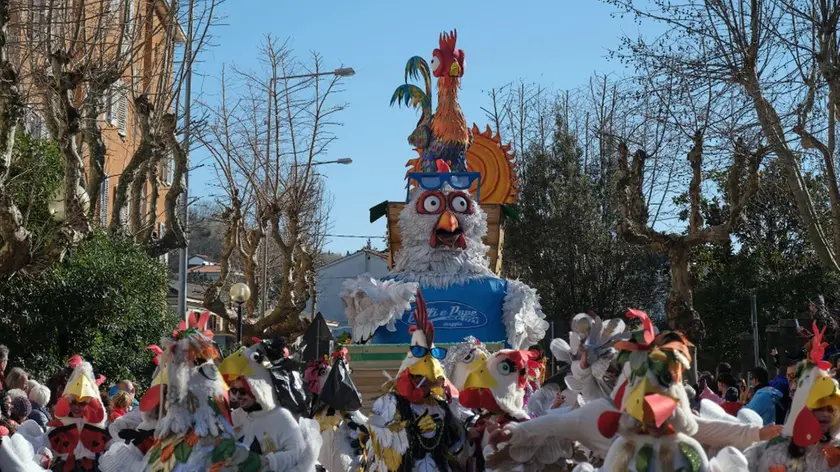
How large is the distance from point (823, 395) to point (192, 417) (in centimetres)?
343

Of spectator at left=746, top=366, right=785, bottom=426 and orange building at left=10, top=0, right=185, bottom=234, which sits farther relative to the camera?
orange building at left=10, top=0, right=185, bottom=234

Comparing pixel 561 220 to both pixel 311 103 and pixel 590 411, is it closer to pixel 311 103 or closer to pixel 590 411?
pixel 311 103

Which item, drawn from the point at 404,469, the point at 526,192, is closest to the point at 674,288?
the point at 404,469

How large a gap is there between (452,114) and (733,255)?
1637 centimetres

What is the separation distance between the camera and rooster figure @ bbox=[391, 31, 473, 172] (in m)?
16.7

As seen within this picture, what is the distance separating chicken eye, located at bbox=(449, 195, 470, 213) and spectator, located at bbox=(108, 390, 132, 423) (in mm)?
5749

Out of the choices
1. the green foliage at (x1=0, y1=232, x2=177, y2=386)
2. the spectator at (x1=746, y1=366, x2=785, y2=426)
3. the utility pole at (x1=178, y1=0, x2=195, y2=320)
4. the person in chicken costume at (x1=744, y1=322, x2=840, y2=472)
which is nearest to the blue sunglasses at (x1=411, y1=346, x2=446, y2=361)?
the spectator at (x1=746, y1=366, x2=785, y2=426)

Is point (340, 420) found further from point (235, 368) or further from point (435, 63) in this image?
point (435, 63)

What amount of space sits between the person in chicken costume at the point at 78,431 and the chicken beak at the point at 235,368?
209 centimetres

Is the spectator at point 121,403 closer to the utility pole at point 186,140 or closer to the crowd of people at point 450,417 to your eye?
the crowd of people at point 450,417

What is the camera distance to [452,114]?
16.8m

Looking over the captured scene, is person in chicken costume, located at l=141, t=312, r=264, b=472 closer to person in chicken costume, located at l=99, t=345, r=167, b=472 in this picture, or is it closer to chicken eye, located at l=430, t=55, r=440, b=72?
person in chicken costume, located at l=99, t=345, r=167, b=472

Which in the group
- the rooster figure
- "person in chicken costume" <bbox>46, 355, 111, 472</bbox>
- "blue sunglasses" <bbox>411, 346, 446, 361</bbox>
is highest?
the rooster figure

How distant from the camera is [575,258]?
3372 cm
